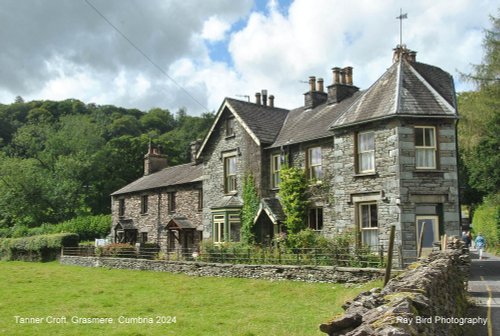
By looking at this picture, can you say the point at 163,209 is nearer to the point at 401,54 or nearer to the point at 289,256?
the point at 289,256

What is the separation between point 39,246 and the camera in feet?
125

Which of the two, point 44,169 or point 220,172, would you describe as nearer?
point 220,172

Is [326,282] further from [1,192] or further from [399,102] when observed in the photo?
[1,192]

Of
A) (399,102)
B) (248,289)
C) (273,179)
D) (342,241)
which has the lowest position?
(248,289)

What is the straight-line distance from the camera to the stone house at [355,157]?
20.3 m

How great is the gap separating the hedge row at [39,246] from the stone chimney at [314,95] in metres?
20.3

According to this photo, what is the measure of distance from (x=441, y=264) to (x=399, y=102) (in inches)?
482

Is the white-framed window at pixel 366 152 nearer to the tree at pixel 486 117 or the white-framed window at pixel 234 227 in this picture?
the white-framed window at pixel 234 227

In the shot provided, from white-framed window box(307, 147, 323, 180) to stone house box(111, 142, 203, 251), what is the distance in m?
10.5

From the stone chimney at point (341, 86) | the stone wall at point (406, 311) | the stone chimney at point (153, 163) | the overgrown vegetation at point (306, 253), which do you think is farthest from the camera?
the stone chimney at point (153, 163)

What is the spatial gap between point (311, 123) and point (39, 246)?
2358cm

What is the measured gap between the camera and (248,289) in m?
18.9

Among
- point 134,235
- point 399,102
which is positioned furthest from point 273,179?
point 134,235

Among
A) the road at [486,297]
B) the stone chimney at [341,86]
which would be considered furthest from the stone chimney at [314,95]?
the road at [486,297]
